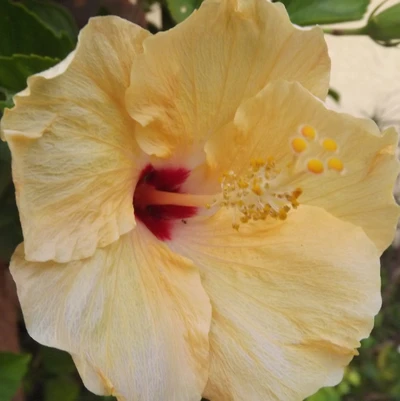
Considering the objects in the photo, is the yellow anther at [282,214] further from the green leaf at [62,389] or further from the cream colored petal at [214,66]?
the green leaf at [62,389]

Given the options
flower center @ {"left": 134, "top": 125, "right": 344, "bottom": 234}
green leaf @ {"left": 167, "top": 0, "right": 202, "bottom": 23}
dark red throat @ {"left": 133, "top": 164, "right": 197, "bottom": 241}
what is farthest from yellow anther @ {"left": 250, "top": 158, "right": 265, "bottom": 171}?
green leaf @ {"left": 167, "top": 0, "right": 202, "bottom": 23}

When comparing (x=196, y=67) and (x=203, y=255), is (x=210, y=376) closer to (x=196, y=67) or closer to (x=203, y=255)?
(x=203, y=255)

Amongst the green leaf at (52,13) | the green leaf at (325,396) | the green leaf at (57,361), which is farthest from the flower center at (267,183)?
the green leaf at (325,396)

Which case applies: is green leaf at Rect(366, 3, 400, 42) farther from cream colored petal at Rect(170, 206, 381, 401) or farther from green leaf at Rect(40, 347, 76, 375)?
green leaf at Rect(40, 347, 76, 375)

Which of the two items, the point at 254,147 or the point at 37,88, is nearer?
the point at 37,88

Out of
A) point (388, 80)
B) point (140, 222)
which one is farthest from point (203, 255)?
point (388, 80)

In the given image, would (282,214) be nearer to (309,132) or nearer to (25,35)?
(309,132)

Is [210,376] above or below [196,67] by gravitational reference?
below

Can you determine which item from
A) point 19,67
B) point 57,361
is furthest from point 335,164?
point 57,361
